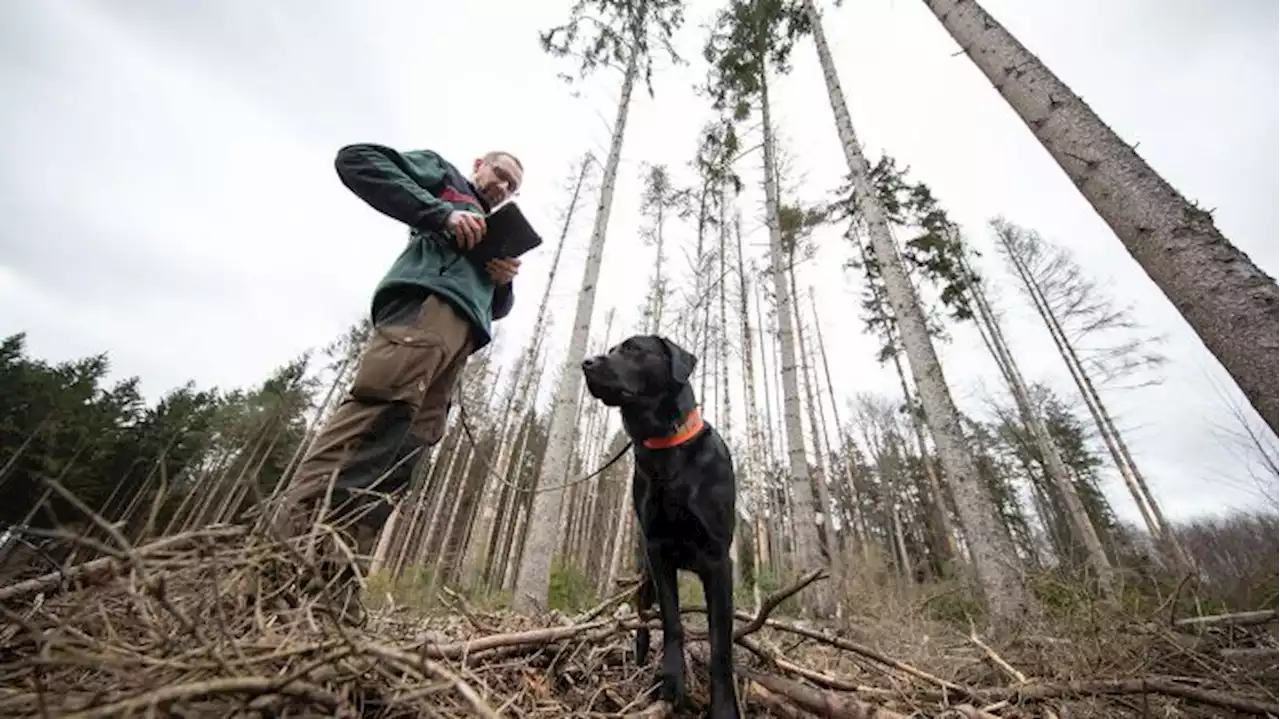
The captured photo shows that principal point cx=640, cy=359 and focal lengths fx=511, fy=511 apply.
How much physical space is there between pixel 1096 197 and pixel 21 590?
15.8ft

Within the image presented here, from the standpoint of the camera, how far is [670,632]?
74.6 inches

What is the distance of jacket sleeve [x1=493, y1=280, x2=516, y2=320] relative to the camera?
2.93 meters

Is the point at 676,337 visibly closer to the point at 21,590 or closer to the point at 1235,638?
the point at 1235,638

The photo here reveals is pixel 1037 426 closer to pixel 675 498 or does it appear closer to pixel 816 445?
pixel 816 445

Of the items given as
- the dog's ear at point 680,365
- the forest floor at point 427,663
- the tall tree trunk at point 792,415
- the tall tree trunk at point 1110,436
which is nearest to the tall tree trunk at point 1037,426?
the tall tree trunk at point 1110,436

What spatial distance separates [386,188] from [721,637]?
7.68ft

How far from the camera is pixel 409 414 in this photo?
7.13 feet

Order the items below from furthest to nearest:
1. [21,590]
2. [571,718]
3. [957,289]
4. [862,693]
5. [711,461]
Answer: [957,289], [711,461], [862,693], [571,718], [21,590]

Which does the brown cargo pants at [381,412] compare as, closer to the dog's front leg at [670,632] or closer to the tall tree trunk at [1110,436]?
the dog's front leg at [670,632]

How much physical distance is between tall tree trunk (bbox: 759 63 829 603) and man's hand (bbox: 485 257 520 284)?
275 inches

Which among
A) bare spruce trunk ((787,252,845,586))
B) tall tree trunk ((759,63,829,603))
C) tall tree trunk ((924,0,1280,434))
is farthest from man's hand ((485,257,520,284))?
bare spruce trunk ((787,252,845,586))

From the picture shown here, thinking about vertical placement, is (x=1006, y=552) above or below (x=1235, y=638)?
above

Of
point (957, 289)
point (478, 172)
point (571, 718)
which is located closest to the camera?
point (571, 718)

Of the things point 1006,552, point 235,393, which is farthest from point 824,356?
point 235,393
